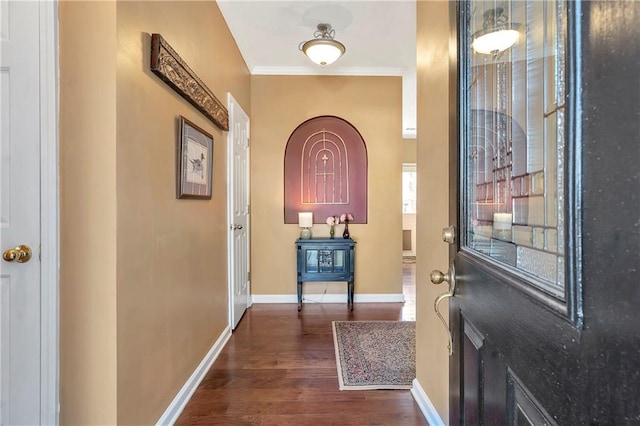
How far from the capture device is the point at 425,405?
173cm

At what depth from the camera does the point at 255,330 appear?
2926 millimetres

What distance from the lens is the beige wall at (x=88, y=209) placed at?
4.08ft

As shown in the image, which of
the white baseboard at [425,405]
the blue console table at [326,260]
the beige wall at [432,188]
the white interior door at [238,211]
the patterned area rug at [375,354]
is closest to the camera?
the beige wall at [432,188]

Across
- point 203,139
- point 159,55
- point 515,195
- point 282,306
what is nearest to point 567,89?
point 515,195

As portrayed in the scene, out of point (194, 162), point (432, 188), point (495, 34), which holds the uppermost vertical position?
point (495, 34)

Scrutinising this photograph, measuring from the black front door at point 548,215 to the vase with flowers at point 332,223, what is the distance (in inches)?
109

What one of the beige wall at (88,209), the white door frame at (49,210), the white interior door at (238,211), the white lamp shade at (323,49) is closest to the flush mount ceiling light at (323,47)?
the white lamp shade at (323,49)

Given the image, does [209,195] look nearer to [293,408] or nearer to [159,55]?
[159,55]

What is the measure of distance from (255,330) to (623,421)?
9.41 ft

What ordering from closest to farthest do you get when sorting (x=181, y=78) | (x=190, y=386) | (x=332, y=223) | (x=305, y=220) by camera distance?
(x=181, y=78), (x=190, y=386), (x=305, y=220), (x=332, y=223)

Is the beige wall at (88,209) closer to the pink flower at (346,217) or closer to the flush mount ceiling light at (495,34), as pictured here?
the flush mount ceiling light at (495,34)

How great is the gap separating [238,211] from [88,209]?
1846 millimetres

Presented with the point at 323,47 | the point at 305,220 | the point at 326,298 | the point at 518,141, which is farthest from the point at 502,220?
the point at 326,298

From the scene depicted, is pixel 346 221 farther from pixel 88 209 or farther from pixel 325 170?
pixel 88 209
